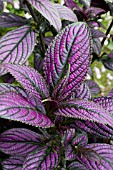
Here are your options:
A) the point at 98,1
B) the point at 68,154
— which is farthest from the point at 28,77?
the point at 98,1

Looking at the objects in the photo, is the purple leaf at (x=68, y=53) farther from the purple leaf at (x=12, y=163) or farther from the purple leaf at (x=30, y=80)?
the purple leaf at (x=12, y=163)

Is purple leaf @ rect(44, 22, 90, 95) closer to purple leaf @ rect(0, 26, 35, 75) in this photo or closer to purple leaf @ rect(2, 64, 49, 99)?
purple leaf @ rect(2, 64, 49, 99)

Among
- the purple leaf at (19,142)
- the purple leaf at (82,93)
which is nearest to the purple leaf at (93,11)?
the purple leaf at (82,93)

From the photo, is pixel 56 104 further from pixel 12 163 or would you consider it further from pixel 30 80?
pixel 12 163

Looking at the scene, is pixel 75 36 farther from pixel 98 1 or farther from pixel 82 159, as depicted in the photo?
pixel 98 1

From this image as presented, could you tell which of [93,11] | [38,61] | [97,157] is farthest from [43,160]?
[93,11]

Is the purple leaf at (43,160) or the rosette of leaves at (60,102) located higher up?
the rosette of leaves at (60,102)

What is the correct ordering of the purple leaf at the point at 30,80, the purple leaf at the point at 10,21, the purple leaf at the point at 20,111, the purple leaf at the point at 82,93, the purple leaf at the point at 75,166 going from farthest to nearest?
the purple leaf at the point at 10,21, the purple leaf at the point at 75,166, the purple leaf at the point at 82,93, the purple leaf at the point at 30,80, the purple leaf at the point at 20,111
